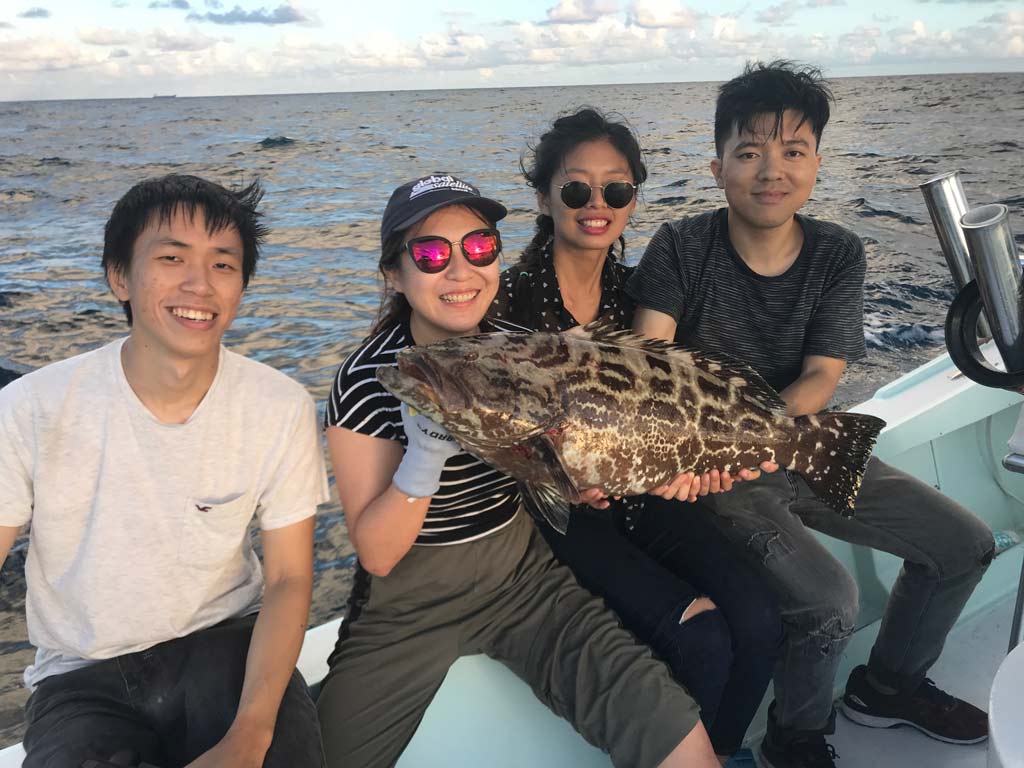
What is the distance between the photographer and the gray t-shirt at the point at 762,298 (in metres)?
3.66

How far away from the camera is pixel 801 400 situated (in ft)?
11.2

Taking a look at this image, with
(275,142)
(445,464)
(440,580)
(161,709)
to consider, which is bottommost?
(275,142)

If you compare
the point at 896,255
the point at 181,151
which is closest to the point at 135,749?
the point at 896,255

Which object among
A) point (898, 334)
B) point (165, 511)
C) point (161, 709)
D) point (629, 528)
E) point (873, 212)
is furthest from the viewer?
point (873, 212)

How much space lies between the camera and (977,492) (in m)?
4.50

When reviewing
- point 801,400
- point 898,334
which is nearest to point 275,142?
point 898,334

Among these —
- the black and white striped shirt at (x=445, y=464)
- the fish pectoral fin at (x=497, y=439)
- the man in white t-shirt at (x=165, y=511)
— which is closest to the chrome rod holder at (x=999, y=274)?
the fish pectoral fin at (x=497, y=439)

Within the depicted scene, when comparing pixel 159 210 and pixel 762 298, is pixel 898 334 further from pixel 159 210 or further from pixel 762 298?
pixel 159 210

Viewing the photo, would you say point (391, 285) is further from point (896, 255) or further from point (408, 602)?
point (896, 255)

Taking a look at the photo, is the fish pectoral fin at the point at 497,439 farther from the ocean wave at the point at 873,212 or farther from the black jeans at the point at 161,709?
the ocean wave at the point at 873,212

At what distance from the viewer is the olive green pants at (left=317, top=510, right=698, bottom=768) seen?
8.38 ft

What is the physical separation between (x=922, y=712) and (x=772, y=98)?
2747 mm

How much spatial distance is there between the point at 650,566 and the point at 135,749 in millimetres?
1782

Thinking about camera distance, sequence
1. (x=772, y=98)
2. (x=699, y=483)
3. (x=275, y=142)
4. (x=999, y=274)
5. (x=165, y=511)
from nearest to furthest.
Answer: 1. (x=999, y=274)
2. (x=165, y=511)
3. (x=699, y=483)
4. (x=772, y=98)
5. (x=275, y=142)
